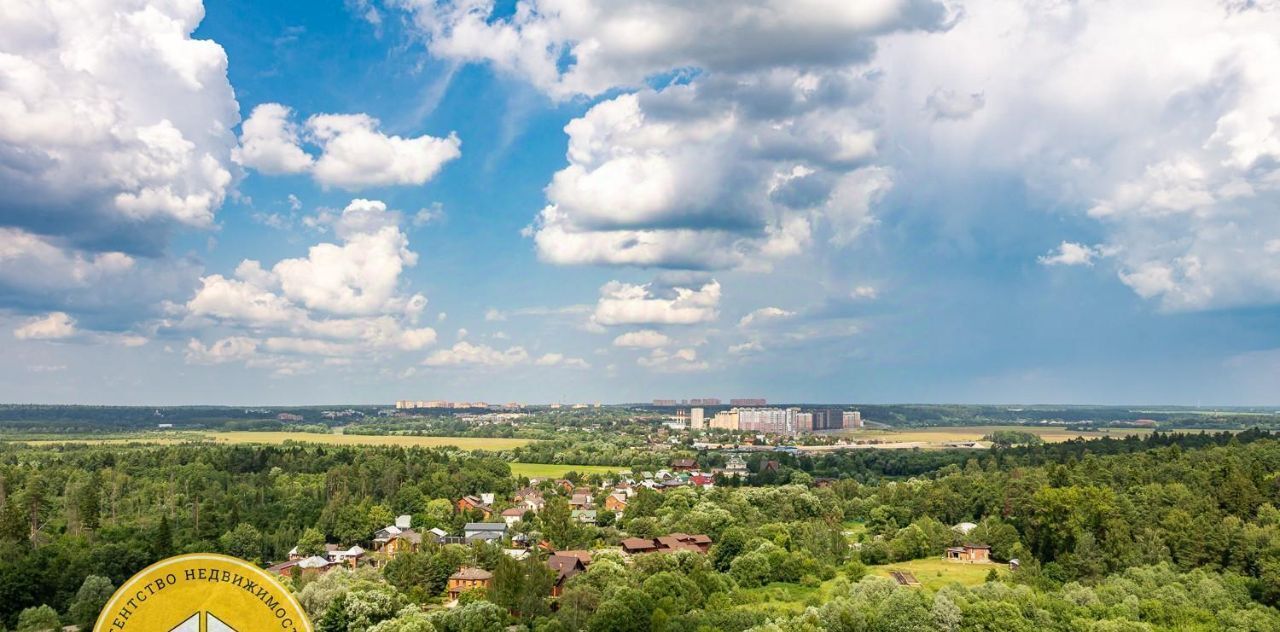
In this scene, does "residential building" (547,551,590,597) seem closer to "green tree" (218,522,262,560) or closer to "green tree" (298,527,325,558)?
"green tree" (298,527,325,558)

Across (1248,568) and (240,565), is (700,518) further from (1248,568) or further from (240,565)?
(240,565)

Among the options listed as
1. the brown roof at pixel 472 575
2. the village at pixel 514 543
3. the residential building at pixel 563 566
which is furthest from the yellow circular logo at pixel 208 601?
the brown roof at pixel 472 575

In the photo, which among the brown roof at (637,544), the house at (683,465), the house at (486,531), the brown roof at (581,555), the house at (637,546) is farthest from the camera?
the house at (683,465)

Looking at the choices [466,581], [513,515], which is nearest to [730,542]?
[466,581]

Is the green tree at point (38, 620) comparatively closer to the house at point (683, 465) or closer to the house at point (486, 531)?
the house at point (486, 531)

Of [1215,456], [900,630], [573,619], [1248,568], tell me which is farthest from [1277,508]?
[573,619]
